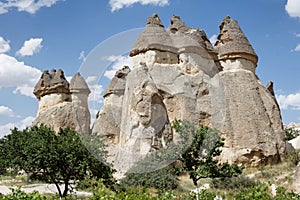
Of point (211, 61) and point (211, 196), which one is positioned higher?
point (211, 61)

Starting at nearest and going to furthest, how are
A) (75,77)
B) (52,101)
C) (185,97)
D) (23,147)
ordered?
(23,147)
(185,97)
(52,101)
(75,77)

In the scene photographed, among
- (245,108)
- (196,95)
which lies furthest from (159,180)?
(245,108)

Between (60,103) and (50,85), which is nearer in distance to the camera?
(60,103)

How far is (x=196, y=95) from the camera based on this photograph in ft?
71.9

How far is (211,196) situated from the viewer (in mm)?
7191

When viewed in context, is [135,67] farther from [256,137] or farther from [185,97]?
[256,137]

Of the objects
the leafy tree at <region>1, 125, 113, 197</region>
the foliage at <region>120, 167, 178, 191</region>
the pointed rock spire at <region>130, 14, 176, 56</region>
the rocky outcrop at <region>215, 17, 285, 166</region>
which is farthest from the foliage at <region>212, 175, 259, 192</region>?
the pointed rock spire at <region>130, 14, 176, 56</region>

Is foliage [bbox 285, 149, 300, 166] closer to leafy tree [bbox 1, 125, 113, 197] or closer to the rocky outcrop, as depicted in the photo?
the rocky outcrop

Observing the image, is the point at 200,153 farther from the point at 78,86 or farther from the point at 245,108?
the point at 78,86

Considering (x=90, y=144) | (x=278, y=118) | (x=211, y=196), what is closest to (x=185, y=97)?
(x=278, y=118)

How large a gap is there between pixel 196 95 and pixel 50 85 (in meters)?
11.7

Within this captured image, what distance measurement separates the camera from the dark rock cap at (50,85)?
27.9 m

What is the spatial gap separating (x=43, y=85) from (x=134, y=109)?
35.0ft

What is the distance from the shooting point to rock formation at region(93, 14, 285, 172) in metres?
19.8
